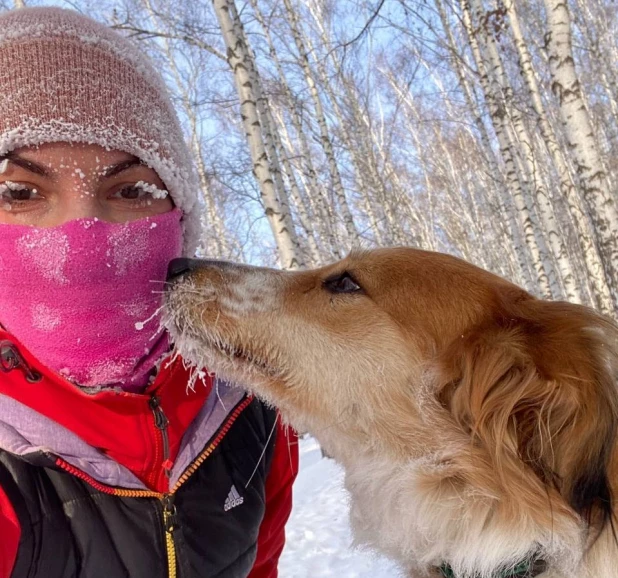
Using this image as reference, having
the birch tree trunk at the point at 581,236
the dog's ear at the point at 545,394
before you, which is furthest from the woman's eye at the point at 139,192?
the birch tree trunk at the point at 581,236

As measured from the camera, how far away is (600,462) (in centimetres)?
167

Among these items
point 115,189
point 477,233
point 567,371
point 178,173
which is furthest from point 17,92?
point 477,233

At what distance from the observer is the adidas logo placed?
181 cm

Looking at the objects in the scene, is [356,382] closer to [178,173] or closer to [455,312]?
[455,312]

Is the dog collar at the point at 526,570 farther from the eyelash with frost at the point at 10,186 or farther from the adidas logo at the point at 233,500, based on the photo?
the eyelash with frost at the point at 10,186

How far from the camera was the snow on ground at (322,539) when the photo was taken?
15.4 feet

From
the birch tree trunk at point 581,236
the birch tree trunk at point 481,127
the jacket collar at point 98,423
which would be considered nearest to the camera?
the jacket collar at point 98,423

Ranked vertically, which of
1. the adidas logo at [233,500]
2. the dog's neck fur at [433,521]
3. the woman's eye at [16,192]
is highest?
the woman's eye at [16,192]

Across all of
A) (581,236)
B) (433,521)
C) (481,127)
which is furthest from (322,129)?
(433,521)

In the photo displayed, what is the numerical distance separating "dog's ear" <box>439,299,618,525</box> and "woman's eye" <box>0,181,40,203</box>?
1.57m

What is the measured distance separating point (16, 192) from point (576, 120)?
6072 mm

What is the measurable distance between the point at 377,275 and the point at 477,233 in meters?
25.4

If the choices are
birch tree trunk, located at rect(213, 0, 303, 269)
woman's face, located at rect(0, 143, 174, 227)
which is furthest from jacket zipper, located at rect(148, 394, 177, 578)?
birch tree trunk, located at rect(213, 0, 303, 269)

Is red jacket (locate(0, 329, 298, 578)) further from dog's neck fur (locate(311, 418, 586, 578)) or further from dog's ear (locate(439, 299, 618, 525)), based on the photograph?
dog's ear (locate(439, 299, 618, 525))
